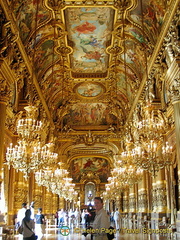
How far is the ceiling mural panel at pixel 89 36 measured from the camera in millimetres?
14234

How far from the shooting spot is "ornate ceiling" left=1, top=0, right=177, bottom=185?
13.1 m

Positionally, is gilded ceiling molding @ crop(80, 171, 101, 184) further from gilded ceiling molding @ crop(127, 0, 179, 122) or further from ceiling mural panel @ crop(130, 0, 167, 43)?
ceiling mural panel @ crop(130, 0, 167, 43)

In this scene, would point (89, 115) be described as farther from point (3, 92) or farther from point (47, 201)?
point (3, 92)

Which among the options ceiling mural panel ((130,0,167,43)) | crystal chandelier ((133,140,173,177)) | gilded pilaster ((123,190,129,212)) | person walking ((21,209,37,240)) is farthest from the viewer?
gilded pilaster ((123,190,129,212))

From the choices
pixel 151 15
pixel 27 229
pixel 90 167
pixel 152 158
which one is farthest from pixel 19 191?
pixel 90 167

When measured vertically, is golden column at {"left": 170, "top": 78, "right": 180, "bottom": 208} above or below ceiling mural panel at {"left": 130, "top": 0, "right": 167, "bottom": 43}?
below

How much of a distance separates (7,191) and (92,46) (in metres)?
9.33

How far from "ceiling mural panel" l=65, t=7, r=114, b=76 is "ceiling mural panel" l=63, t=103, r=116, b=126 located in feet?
21.1

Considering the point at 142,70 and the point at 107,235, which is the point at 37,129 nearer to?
the point at 107,235

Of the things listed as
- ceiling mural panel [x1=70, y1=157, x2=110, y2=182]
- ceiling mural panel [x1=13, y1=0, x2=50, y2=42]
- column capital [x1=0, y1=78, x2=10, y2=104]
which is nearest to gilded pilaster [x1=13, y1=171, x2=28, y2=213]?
column capital [x1=0, y1=78, x2=10, y2=104]

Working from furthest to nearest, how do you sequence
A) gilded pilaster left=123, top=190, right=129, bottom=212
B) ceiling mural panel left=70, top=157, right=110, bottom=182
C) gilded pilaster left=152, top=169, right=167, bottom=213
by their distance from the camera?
ceiling mural panel left=70, top=157, right=110, bottom=182 → gilded pilaster left=123, top=190, right=129, bottom=212 → gilded pilaster left=152, top=169, right=167, bottom=213

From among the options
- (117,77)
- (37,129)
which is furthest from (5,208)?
(117,77)

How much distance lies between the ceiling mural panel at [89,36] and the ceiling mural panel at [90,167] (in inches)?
876

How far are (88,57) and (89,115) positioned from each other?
950 cm
